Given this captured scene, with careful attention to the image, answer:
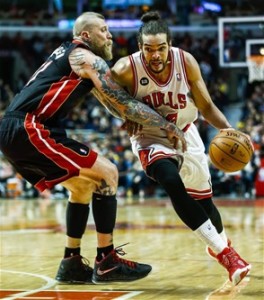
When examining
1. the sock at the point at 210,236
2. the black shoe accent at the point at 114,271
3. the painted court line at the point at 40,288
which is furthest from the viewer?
the black shoe accent at the point at 114,271

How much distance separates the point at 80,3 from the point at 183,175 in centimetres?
2287

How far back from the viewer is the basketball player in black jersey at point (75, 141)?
16.6 ft

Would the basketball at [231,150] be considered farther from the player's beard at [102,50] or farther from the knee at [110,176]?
the player's beard at [102,50]

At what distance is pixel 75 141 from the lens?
5.12 meters

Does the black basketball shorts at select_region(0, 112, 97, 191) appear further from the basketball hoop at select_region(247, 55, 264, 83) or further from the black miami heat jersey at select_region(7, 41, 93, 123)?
the basketball hoop at select_region(247, 55, 264, 83)

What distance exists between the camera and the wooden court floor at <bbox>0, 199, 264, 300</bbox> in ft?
15.9

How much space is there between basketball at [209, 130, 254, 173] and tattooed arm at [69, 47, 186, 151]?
0.34 meters

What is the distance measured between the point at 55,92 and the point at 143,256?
2.12 metres

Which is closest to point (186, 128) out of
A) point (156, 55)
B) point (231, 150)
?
point (231, 150)

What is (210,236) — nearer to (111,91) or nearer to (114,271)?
(114,271)

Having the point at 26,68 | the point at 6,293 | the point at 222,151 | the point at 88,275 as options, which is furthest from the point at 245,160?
the point at 26,68

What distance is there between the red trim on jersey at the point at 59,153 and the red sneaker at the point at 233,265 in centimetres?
109

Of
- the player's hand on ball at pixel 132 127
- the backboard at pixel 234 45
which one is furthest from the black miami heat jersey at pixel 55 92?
the backboard at pixel 234 45

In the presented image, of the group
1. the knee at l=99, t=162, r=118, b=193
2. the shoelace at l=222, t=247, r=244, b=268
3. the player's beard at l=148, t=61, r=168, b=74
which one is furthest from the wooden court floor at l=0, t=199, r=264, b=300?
the player's beard at l=148, t=61, r=168, b=74
